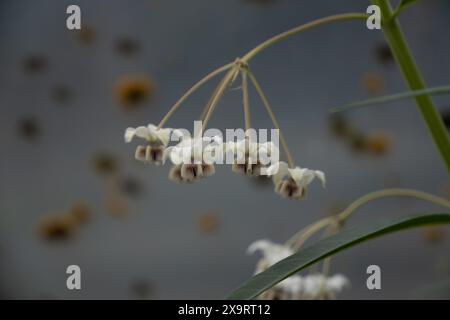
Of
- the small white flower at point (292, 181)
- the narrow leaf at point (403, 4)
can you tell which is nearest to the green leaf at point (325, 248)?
the small white flower at point (292, 181)

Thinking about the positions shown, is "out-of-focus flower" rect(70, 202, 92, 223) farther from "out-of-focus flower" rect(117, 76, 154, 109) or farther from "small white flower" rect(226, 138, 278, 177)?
"small white flower" rect(226, 138, 278, 177)

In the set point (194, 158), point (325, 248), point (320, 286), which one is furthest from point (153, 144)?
point (320, 286)

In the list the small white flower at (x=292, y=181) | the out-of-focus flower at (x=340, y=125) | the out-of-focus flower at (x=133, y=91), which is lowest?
the small white flower at (x=292, y=181)

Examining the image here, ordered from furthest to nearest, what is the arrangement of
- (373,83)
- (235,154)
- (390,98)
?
(373,83), (235,154), (390,98)

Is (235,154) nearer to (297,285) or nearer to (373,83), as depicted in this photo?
(297,285)

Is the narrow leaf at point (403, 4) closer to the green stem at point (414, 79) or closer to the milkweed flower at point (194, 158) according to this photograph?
the green stem at point (414, 79)

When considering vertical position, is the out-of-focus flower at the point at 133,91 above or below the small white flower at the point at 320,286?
above
